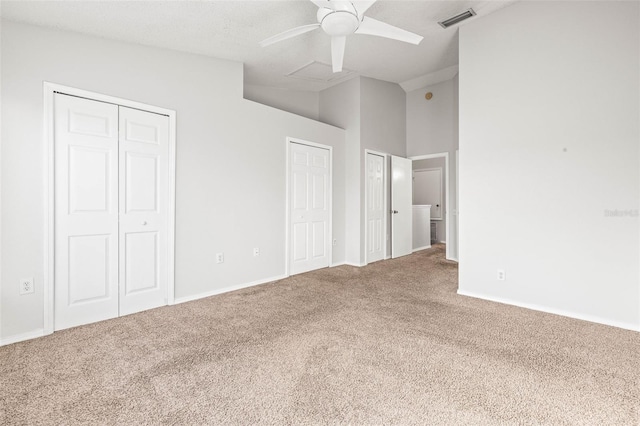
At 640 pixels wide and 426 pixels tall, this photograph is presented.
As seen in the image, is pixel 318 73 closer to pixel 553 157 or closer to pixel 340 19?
pixel 340 19

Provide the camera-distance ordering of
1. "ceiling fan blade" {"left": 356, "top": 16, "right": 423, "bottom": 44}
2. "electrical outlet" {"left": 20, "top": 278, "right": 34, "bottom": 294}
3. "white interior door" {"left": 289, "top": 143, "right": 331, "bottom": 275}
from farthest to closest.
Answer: "white interior door" {"left": 289, "top": 143, "right": 331, "bottom": 275}
"ceiling fan blade" {"left": 356, "top": 16, "right": 423, "bottom": 44}
"electrical outlet" {"left": 20, "top": 278, "right": 34, "bottom": 294}

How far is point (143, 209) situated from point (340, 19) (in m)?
2.47

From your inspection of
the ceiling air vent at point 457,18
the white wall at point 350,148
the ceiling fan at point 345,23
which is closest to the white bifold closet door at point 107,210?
the ceiling fan at point 345,23

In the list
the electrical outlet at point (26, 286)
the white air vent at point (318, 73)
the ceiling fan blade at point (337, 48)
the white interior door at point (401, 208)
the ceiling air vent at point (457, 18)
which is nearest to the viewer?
the electrical outlet at point (26, 286)

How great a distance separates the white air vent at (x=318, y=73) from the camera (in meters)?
4.16

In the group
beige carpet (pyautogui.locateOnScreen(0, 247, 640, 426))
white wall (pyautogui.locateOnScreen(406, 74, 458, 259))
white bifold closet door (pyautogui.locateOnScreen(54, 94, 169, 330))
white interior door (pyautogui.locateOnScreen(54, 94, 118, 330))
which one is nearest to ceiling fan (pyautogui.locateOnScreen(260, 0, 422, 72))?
white bifold closet door (pyautogui.locateOnScreen(54, 94, 169, 330))

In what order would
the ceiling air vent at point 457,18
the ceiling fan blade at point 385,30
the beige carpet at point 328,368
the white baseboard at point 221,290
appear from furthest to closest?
the white baseboard at point 221,290 < the ceiling air vent at point 457,18 < the ceiling fan blade at point 385,30 < the beige carpet at point 328,368

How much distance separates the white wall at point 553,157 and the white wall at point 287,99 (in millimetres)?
2602

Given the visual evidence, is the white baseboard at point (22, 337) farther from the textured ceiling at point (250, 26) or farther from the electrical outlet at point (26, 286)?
the textured ceiling at point (250, 26)

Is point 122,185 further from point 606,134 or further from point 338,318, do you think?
point 606,134

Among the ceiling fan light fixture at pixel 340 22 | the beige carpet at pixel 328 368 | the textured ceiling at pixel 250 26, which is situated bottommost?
the beige carpet at pixel 328 368

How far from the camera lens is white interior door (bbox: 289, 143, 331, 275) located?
4348 millimetres

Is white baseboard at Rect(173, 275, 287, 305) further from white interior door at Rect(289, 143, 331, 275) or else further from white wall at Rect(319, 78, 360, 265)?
white wall at Rect(319, 78, 360, 265)

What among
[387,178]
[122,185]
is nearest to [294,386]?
[122,185]
